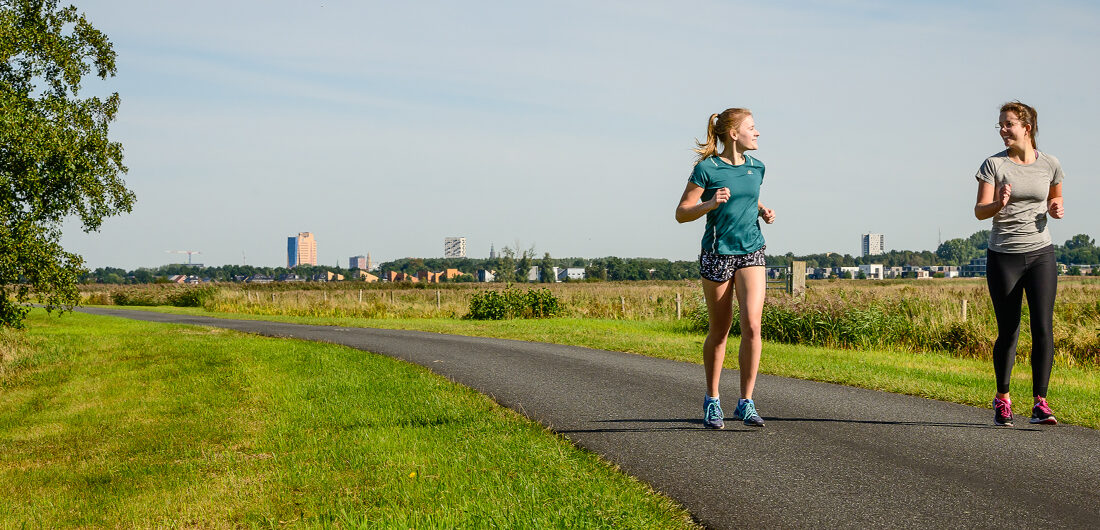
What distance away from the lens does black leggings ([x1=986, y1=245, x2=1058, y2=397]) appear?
603cm

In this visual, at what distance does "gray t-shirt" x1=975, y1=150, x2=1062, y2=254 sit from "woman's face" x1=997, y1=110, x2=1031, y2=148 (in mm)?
113

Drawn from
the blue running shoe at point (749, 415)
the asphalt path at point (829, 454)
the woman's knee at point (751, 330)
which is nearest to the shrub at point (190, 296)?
the asphalt path at point (829, 454)

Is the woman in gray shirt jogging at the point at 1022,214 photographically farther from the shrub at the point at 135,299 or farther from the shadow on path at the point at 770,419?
the shrub at the point at 135,299

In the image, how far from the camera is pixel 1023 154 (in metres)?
6.07

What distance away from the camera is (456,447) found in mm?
6051

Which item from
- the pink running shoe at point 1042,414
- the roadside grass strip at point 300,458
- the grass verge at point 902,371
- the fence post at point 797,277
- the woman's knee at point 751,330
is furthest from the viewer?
the fence post at point 797,277

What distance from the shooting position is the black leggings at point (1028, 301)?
6.03 metres

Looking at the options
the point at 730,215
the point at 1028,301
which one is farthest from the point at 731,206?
the point at 1028,301

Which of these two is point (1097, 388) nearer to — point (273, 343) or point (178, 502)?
point (178, 502)

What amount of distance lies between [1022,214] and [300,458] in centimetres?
570

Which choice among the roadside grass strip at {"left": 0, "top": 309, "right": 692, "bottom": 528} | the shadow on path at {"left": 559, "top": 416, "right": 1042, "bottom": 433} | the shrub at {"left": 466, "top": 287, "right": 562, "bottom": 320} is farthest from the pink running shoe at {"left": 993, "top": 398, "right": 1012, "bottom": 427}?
the shrub at {"left": 466, "top": 287, "right": 562, "bottom": 320}

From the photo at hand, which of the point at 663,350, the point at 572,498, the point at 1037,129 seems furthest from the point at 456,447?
the point at 663,350

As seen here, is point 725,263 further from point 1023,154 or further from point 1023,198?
point 1023,154

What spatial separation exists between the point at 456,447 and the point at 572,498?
174 centimetres
